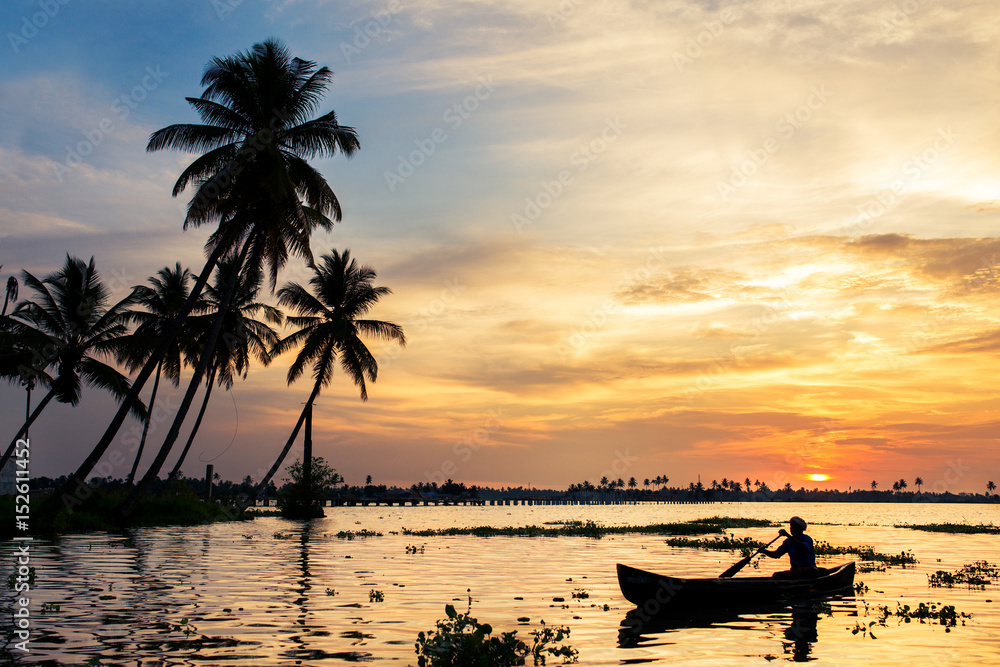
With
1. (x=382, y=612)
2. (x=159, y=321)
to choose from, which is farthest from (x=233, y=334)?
(x=382, y=612)

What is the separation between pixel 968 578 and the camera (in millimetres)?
20125

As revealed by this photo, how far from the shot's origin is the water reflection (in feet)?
37.9

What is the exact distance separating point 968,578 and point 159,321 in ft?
136

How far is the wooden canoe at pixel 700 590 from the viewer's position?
14000 millimetres

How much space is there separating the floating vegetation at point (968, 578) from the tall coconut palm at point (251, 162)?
26401mm

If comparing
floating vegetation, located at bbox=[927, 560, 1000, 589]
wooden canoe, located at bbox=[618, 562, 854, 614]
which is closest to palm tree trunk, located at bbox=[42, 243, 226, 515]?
wooden canoe, located at bbox=[618, 562, 854, 614]

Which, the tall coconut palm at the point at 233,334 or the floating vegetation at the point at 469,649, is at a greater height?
the tall coconut palm at the point at 233,334

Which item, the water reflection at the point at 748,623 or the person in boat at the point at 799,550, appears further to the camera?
the person in boat at the point at 799,550

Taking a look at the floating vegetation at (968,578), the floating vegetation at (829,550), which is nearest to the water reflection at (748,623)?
the floating vegetation at (968,578)

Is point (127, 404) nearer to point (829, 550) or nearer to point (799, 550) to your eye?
point (799, 550)

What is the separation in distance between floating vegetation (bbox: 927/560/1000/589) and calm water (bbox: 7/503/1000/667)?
0.60 meters

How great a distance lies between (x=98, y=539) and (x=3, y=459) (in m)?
17.6

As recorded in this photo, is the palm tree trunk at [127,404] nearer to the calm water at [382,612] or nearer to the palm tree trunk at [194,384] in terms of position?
the palm tree trunk at [194,384]

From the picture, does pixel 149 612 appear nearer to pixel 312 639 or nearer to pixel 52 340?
pixel 312 639
